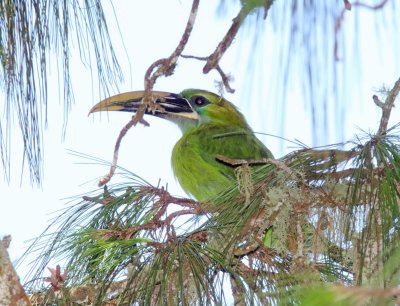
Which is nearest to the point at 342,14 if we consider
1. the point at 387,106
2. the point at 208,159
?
the point at 387,106

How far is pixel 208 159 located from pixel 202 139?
0.25 m

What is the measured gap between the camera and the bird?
441 centimetres

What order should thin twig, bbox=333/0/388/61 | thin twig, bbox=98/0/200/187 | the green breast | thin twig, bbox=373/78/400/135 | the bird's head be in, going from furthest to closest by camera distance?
the bird's head
the green breast
thin twig, bbox=98/0/200/187
thin twig, bbox=373/78/400/135
thin twig, bbox=333/0/388/61

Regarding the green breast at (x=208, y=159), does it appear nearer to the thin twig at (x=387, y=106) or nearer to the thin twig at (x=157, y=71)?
the thin twig at (x=157, y=71)

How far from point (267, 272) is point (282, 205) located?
208 millimetres

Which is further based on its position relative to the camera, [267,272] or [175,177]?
[175,177]

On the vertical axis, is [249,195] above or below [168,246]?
above

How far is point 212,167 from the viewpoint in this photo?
14.6 ft

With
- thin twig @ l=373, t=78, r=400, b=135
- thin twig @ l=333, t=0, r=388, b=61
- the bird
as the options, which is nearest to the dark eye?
the bird

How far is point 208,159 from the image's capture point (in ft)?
14.8

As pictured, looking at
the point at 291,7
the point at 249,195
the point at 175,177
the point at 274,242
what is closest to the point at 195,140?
the point at 175,177

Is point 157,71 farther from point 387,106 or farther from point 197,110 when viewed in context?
point 197,110

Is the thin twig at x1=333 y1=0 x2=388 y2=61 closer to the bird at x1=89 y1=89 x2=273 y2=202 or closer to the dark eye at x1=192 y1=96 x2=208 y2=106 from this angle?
the bird at x1=89 y1=89 x2=273 y2=202

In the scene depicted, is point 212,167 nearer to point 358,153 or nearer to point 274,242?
point 274,242
